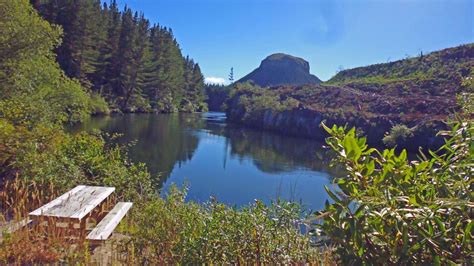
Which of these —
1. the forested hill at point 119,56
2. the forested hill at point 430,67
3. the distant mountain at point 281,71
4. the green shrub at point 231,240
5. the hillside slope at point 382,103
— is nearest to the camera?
the green shrub at point 231,240

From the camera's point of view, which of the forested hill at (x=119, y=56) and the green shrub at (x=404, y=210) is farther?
the forested hill at (x=119, y=56)

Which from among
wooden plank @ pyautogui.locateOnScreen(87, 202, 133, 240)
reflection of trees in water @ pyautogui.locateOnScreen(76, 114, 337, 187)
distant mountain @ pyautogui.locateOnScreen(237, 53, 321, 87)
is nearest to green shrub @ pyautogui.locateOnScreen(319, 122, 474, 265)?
wooden plank @ pyautogui.locateOnScreen(87, 202, 133, 240)

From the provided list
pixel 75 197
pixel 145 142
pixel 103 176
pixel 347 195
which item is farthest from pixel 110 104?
pixel 347 195

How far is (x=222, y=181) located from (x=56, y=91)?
19.6 feet

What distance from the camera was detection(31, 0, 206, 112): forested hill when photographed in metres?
33.1

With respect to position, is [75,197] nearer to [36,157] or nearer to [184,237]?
[36,157]

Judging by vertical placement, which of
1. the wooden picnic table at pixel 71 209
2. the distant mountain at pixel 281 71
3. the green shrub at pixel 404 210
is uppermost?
the distant mountain at pixel 281 71

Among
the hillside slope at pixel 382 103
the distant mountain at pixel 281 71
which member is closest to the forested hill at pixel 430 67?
the hillside slope at pixel 382 103

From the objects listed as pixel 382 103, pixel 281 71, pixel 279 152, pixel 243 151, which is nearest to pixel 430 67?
pixel 382 103

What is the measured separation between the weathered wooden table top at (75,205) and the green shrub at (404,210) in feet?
9.64

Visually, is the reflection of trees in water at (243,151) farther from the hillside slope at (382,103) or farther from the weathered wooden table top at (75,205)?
the weathered wooden table top at (75,205)

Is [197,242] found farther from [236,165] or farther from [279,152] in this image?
[279,152]

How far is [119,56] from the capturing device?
132 feet

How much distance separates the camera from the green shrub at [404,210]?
37.2 inches
